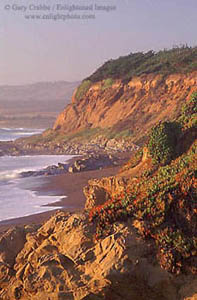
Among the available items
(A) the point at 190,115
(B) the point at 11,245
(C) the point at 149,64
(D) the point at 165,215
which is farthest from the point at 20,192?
(C) the point at 149,64

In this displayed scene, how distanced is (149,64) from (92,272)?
4683 centimetres

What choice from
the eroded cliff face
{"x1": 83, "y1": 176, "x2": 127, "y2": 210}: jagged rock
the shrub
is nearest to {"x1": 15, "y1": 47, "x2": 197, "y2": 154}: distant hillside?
the eroded cliff face

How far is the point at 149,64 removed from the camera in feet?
172

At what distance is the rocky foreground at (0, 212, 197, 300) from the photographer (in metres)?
7.34

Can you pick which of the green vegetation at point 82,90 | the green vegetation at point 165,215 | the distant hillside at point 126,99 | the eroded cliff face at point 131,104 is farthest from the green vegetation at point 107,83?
the green vegetation at point 165,215

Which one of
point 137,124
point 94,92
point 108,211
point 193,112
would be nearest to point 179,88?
point 137,124

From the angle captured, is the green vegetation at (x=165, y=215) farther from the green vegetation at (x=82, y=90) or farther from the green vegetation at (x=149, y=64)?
the green vegetation at (x=82, y=90)

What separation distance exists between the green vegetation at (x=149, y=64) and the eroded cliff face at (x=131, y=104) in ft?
4.01

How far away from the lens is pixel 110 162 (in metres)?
28.4

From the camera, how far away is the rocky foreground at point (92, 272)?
7.34 m

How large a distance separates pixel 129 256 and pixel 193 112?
25.5 feet

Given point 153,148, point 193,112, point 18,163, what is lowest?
point 18,163

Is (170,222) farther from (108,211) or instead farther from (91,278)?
(91,278)

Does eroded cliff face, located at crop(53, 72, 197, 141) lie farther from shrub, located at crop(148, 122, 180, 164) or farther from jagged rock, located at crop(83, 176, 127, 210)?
jagged rock, located at crop(83, 176, 127, 210)
